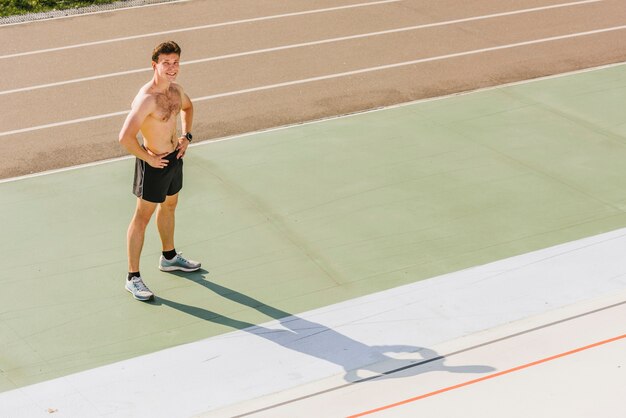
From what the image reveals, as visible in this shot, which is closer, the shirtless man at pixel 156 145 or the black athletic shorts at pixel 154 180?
the shirtless man at pixel 156 145

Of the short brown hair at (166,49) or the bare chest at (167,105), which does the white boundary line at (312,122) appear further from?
the short brown hair at (166,49)

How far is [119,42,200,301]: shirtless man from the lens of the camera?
7.12 m

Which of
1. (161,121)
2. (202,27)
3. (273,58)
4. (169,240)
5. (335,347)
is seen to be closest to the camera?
(335,347)

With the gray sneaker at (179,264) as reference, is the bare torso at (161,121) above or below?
above

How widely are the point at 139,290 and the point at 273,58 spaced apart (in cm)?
686

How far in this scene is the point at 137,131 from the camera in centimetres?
709

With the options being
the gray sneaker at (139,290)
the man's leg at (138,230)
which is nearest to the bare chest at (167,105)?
the man's leg at (138,230)

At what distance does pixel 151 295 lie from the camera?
297 inches

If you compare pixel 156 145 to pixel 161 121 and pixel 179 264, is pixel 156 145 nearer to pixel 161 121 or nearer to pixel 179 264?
pixel 161 121

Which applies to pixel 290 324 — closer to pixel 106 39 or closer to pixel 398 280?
pixel 398 280

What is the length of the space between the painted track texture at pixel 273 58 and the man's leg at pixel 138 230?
3.22 meters

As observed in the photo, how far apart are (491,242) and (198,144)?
3.80m

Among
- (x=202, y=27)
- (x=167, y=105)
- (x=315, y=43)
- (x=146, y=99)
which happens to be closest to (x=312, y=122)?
(x=315, y=43)

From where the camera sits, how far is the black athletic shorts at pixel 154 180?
7.36 metres
